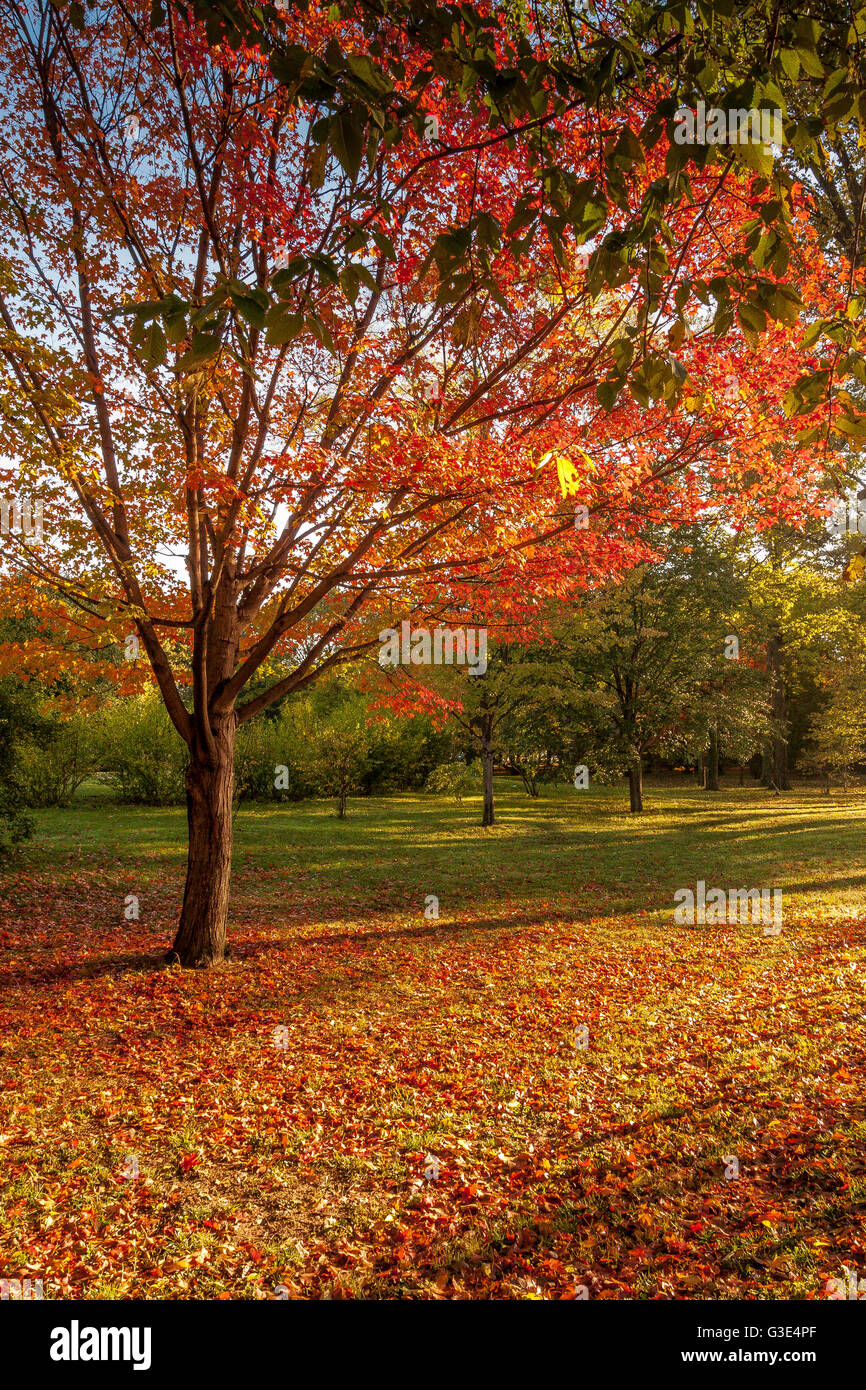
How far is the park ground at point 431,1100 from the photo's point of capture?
333 cm

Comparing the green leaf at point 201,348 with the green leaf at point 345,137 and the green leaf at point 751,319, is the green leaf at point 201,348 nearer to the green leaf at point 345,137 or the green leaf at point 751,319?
the green leaf at point 345,137

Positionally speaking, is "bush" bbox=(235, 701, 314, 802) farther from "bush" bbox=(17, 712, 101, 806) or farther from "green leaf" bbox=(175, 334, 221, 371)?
"green leaf" bbox=(175, 334, 221, 371)

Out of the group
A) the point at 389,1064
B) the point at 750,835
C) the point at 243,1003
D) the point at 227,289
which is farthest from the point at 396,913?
the point at 750,835

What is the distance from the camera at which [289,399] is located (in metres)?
7.45

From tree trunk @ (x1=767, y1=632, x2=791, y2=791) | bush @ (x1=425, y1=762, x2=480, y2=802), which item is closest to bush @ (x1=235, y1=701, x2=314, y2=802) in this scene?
bush @ (x1=425, y1=762, x2=480, y2=802)

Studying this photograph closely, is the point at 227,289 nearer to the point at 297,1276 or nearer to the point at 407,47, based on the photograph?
the point at 297,1276

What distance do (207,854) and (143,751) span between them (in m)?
15.0

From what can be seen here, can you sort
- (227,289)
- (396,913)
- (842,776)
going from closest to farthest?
(227,289)
(396,913)
(842,776)

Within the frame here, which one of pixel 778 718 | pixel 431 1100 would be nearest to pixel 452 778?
pixel 431 1100

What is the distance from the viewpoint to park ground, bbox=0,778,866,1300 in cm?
333

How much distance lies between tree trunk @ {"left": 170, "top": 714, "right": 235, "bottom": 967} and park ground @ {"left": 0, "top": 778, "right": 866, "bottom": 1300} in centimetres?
36

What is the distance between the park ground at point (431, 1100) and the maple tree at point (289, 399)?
1.89 meters

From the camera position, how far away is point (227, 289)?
196cm
